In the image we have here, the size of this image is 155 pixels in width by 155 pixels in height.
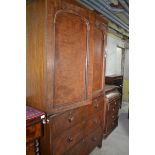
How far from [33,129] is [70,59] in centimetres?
75

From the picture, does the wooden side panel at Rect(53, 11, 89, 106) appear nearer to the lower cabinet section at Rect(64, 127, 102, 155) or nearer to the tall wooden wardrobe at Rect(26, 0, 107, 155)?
the tall wooden wardrobe at Rect(26, 0, 107, 155)

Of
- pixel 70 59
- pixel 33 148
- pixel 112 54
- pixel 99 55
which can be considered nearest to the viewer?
pixel 33 148

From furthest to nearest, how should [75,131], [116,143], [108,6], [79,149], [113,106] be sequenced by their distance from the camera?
[113,106]
[116,143]
[108,6]
[79,149]
[75,131]

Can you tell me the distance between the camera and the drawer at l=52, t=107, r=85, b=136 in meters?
1.60

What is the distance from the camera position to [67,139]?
1.80 meters

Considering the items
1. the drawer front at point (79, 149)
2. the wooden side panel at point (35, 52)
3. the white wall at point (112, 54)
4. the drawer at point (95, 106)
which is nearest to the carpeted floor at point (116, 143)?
the drawer front at point (79, 149)

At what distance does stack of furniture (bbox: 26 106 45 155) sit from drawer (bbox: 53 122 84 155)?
181 millimetres

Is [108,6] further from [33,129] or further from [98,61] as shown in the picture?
[33,129]

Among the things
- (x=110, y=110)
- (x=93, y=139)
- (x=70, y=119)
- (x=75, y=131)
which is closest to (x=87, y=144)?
(x=93, y=139)

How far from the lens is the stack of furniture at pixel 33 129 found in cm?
142

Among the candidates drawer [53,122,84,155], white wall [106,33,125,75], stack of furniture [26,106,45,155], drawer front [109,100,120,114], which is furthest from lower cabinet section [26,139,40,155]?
white wall [106,33,125,75]
